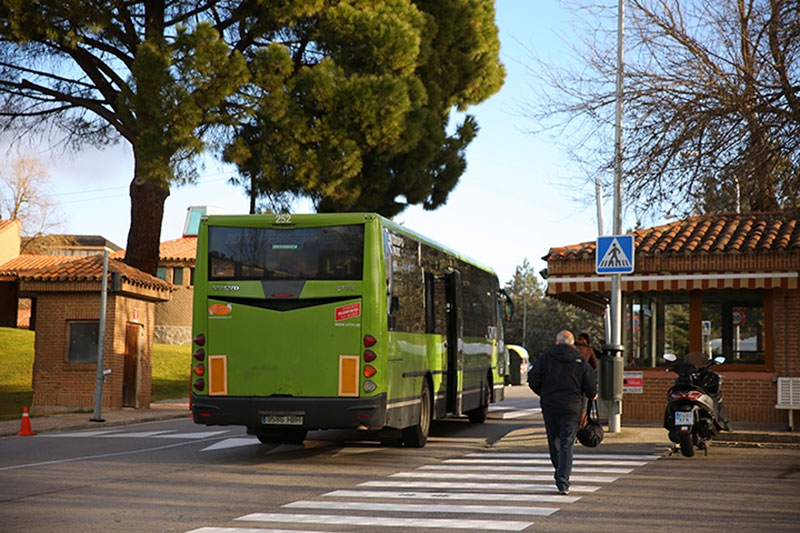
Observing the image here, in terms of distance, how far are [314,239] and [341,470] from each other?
3099 millimetres

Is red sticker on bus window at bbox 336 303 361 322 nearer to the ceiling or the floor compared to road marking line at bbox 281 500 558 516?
nearer to the ceiling

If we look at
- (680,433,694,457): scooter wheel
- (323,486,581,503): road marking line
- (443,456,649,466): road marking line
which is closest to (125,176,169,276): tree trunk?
(443,456,649,466): road marking line

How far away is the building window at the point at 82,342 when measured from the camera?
27281mm

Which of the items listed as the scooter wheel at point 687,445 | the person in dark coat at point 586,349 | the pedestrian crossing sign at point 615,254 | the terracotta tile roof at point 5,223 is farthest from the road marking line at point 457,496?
the terracotta tile roof at point 5,223

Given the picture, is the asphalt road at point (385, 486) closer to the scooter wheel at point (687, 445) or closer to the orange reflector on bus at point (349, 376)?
the scooter wheel at point (687, 445)

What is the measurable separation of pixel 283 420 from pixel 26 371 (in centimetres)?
2860

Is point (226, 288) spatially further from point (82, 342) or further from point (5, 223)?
point (5, 223)

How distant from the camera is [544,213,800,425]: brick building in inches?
739

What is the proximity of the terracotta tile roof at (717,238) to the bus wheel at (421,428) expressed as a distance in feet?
16.9

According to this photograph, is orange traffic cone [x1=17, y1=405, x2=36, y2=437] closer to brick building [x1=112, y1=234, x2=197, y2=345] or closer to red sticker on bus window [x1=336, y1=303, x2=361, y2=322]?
red sticker on bus window [x1=336, y1=303, x2=361, y2=322]

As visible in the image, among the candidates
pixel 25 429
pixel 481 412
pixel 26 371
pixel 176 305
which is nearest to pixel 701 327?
pixel 481 412

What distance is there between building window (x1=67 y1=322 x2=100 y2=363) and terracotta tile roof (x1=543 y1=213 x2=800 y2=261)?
13.1m

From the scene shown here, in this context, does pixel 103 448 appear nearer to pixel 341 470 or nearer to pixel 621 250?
pixel 341 470

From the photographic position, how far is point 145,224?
33031 millimetres
